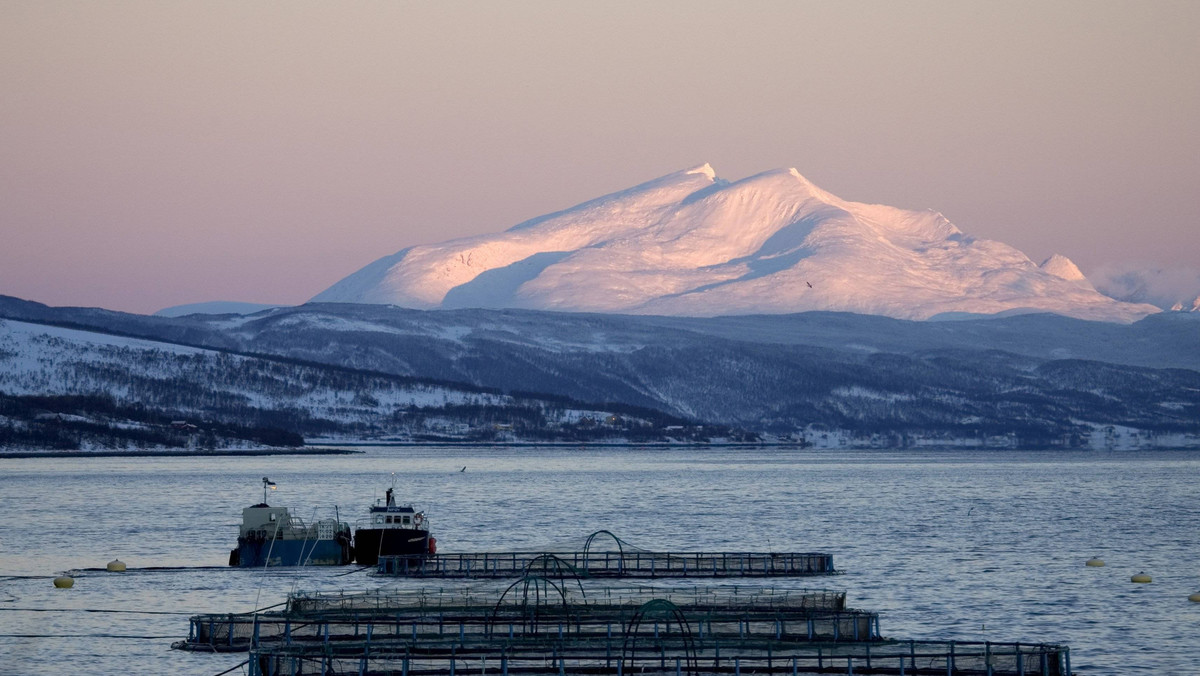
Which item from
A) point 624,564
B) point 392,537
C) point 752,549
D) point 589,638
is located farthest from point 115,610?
point 752,549

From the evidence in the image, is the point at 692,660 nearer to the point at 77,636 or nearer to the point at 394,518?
the point at 77,636

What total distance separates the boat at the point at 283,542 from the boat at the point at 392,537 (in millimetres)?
1515

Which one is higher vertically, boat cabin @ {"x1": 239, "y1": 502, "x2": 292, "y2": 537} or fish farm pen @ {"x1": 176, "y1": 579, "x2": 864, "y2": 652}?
boat cabin @ {"x1": 239, "y1": 502, "x2": 292, "y2": 537}

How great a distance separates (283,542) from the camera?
110 m

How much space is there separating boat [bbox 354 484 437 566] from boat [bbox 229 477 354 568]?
59.6 inches

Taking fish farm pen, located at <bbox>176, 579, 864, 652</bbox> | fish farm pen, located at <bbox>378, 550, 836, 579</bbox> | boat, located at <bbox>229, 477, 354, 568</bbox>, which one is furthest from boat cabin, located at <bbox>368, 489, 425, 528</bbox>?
fish farm pen, located at <bbox>176, 579, 864, 652</bbox>

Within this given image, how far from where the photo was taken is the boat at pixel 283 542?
4267 inches

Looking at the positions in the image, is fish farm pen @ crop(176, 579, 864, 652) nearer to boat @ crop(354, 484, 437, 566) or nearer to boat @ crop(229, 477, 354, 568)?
boat @ crop(354, 484, 437, 566)

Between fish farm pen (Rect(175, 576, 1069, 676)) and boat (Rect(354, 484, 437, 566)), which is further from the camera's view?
boat (Rect(354, 484, 437, 566))

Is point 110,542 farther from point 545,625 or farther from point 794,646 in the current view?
point 794,646

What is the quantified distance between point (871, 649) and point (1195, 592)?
37.9 metres

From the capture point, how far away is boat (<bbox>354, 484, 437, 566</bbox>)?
4296 inches

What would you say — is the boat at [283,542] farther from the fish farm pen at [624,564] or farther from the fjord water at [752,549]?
the fish farm pen at [624,564]

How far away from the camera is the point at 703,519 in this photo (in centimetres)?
16188
